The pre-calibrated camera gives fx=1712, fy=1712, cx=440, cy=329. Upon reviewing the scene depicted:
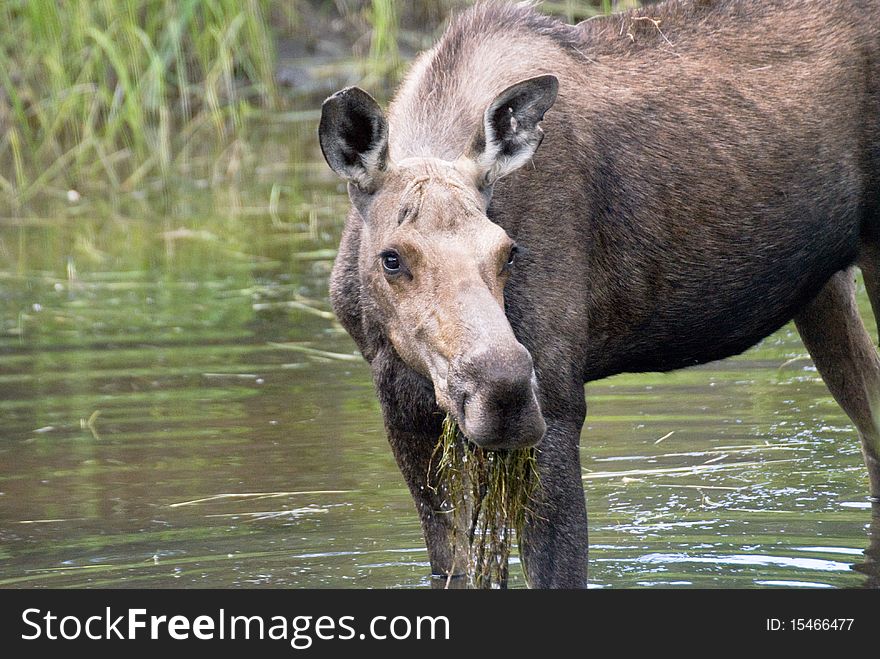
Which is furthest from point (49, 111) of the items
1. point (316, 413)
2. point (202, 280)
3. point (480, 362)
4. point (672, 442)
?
point (480, 362)

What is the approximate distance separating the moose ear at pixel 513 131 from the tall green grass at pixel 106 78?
8154 mm

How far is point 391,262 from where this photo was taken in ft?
18.6

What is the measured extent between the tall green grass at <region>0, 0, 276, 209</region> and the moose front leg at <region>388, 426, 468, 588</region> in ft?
25.9

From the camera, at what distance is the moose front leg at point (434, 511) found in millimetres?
6367


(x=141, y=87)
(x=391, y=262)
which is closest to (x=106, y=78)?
(x=141, y=87)

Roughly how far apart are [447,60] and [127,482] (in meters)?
2.86

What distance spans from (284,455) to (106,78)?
753cm

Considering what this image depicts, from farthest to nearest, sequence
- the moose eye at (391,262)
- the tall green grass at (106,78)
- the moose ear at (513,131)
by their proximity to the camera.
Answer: the tall green grass at (106,78) → the moose ear at (513,131) → the moose eye at (391,262)

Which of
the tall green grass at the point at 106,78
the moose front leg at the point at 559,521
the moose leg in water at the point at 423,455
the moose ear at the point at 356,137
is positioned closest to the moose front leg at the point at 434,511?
the moose leg in water at the point at 423,455

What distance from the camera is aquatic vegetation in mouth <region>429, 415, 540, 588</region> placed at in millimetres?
6059

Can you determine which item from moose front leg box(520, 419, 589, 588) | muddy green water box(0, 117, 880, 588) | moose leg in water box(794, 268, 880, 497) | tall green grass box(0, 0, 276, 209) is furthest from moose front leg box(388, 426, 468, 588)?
tall green grass box(0, 0, 276, 209)

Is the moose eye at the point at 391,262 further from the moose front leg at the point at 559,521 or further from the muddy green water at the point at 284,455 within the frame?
the muddy green water at the point at 284,455

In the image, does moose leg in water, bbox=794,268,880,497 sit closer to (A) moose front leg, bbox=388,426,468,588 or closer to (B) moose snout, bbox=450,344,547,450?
(A) moose front leg, bbox=388,426,468,588
